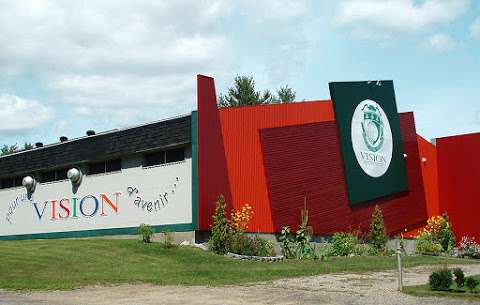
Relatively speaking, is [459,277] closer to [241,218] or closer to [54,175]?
[241,218]

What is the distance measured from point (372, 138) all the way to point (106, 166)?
A: 15.2m

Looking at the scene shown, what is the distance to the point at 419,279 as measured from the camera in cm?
1889

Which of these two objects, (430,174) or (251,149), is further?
(430,174)

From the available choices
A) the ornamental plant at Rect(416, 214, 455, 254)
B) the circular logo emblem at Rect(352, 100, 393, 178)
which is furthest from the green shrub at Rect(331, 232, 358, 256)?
the ornamental plant at Rect(416, 214, 455, 254)

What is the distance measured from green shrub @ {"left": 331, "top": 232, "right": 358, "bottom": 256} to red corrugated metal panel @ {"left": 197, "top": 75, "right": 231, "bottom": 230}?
18.2 ft

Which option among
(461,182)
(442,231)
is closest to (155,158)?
(442,231)

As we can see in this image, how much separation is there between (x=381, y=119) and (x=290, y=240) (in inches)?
444

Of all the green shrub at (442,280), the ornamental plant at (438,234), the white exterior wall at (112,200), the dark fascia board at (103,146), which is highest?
the dark fascia board at (103,146)

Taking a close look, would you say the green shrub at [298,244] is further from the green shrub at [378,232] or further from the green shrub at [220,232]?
the green shrub at [378,232]

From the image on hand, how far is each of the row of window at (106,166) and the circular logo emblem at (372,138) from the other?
979 centimetres

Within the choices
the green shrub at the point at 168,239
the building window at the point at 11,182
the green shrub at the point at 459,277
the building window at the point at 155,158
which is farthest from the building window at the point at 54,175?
the green shrub at the point at 459,277

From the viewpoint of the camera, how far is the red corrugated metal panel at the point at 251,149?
28656mm

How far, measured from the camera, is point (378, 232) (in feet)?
101

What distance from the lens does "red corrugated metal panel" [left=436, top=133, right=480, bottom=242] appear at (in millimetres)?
37031
